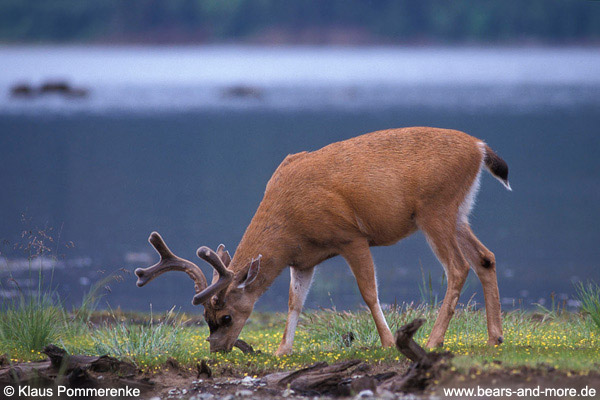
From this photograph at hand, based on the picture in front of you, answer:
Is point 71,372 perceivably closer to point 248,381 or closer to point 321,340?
point 248,381

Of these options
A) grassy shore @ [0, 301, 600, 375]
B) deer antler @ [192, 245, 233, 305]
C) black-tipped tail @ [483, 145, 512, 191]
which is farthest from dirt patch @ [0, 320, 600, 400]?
black-tipped tail @ [483, 145, 512, 191]

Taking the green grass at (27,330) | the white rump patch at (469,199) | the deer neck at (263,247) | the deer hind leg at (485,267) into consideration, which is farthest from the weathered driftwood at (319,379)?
the green grass at (27,330)

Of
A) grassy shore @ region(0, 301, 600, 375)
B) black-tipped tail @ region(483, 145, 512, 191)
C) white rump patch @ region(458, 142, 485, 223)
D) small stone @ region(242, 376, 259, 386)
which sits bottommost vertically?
grassy shore @ region(0, 301, 600, 375)

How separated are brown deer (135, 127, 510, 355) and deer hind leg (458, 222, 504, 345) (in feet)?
0.07

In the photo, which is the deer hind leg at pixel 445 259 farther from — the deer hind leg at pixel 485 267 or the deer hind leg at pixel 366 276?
the deer hind leg at pixel 366 276

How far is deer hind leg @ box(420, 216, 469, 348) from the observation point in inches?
387

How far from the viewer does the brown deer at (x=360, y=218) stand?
9.80 metres

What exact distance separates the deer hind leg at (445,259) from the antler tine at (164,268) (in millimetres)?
2335

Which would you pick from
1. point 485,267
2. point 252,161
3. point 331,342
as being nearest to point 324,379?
point 331,342

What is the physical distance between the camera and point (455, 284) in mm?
9883

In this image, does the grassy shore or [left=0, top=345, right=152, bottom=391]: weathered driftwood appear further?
the grassy shore

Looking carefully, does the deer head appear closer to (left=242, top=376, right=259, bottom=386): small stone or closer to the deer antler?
the deer antler

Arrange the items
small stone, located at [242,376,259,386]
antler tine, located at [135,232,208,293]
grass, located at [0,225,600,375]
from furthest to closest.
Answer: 1. antler tine, located at [135,232,208,293]
2. grass, located at [0,225,600,375]
3. small stone, located at [242,376,259,386]

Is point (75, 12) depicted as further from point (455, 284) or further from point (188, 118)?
point (455, 284)
